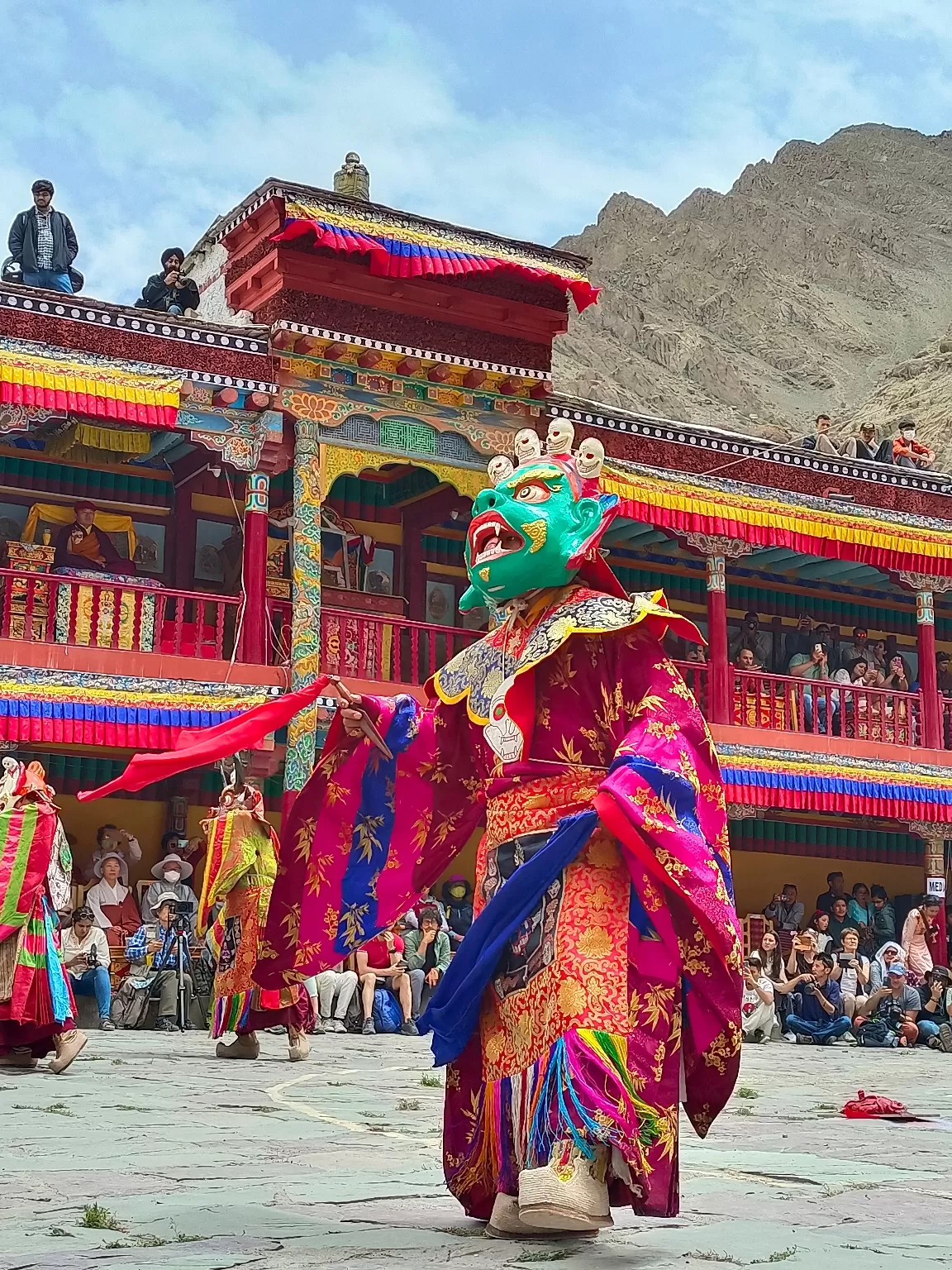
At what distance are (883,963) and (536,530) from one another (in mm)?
12711

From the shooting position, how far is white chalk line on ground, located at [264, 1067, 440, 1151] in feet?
21.7

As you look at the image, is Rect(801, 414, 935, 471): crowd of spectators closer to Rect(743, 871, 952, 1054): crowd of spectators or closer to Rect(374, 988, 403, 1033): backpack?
Rect(743, 871, 952, 1054): crowd of spectators

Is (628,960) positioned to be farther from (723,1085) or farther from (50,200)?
(50,200)

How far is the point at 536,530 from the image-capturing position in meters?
5.10

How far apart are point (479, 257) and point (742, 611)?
608 centimetres

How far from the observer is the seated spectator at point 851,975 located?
16.0 m

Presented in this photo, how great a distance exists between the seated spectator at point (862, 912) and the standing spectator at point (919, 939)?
727 mm

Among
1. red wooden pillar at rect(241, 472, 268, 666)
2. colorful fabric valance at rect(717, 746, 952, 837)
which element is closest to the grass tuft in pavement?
red wooden pillar at rect(241, 472, 268, 666)

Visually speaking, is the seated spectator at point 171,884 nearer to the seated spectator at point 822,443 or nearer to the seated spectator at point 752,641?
the seated spectator at point 752,641

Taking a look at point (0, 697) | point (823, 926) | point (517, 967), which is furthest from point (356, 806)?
point (823, 926)

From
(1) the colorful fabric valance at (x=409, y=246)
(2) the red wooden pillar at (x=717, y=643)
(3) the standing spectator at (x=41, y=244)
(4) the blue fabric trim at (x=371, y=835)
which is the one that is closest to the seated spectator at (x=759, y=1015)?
(2) the red wooden pillar at (x=717, y=643)

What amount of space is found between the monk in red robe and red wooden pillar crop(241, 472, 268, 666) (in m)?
1.26

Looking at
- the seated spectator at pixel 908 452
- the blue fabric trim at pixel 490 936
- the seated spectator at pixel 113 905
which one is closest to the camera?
the blue fabric trim at pixel 490 936

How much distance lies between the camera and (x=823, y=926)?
17.2m
